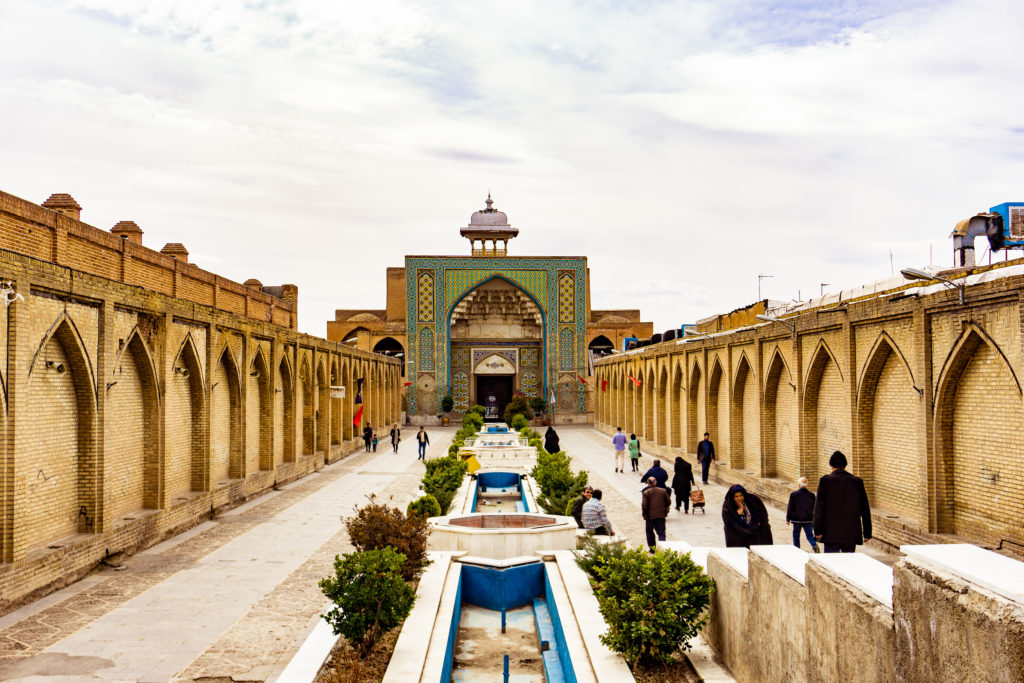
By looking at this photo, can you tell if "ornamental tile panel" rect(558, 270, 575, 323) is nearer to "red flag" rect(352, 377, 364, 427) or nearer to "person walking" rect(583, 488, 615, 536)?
"red flag" rect(352, 377, 364, 427)

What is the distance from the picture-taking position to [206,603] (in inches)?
308

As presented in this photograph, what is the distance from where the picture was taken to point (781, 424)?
563 inches

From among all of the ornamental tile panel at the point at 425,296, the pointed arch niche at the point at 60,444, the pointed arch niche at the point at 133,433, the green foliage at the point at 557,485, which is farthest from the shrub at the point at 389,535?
the ornamental tile panel at the point at 425,296

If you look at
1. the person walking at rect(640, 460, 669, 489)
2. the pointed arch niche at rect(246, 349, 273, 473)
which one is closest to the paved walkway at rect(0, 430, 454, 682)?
the pointed arch niche at rect(246, 349, 273, 473)

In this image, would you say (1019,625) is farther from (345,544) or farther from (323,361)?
(323,361)

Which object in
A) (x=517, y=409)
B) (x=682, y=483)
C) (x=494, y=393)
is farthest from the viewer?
(x=494, y=393)

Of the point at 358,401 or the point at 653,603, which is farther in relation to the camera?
the point at 358,401

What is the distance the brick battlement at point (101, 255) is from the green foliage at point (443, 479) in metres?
5.36

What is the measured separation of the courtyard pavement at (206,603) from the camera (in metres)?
6.11

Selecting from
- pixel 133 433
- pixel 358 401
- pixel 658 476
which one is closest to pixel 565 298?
pixel 358 401

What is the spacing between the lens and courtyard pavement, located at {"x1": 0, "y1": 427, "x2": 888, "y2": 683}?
6.11 metres

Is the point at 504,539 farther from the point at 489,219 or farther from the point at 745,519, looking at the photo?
the point at 489,219

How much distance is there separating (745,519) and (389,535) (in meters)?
3.00

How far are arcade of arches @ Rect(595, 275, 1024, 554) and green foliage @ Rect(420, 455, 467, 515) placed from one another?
208 inches
